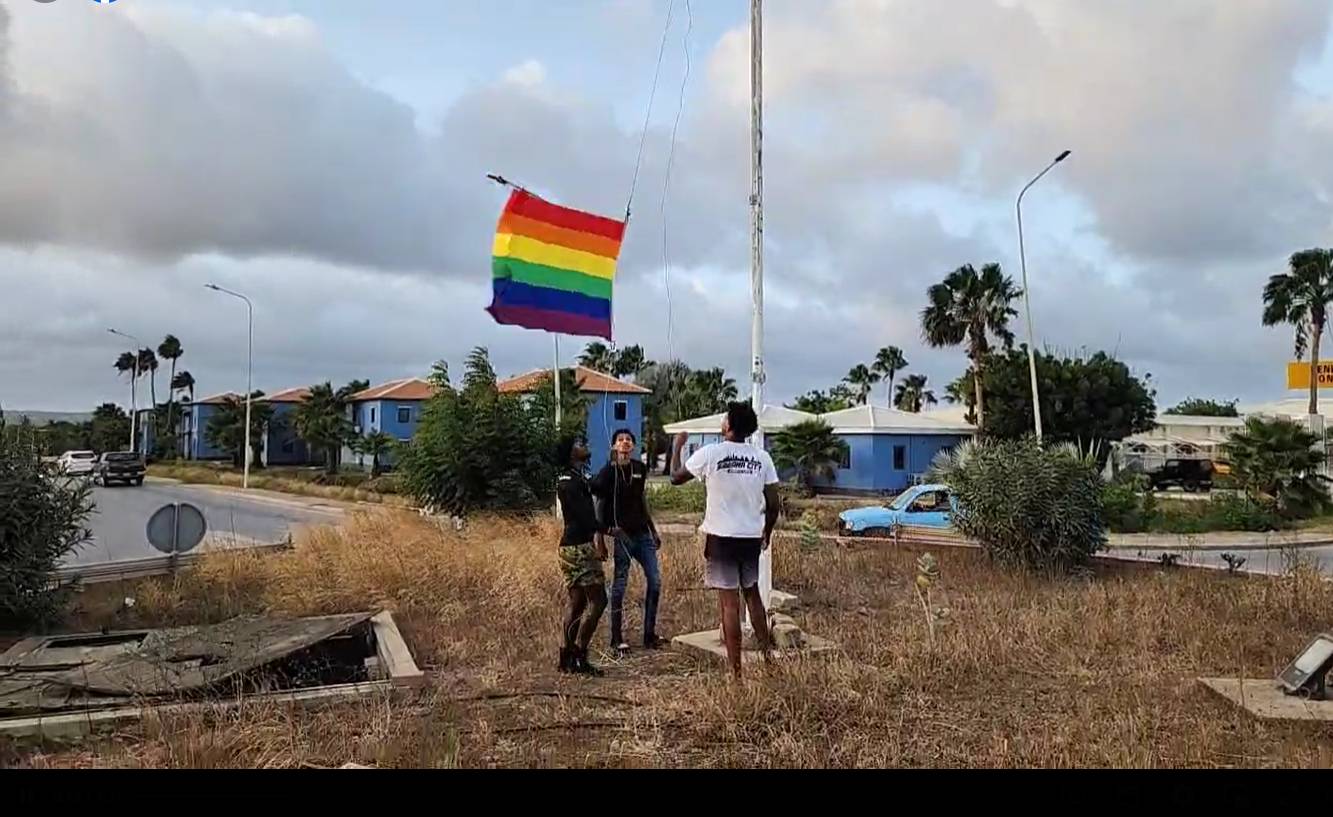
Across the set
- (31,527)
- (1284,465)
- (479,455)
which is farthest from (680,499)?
(31,527)

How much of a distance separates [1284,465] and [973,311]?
45.0 feet

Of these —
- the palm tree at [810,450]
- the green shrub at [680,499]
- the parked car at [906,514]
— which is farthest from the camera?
the palm tree at [810,450]

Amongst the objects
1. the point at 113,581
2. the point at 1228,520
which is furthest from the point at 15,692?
the point at 1228,520

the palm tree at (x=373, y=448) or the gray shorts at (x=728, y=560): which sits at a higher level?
the palm tree at (x=373, y=448)

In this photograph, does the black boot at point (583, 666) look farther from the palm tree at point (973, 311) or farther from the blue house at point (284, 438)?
the blue house at point (284, 438)

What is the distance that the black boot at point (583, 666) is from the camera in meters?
6.51

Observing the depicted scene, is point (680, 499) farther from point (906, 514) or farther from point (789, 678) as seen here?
point (789, 678)

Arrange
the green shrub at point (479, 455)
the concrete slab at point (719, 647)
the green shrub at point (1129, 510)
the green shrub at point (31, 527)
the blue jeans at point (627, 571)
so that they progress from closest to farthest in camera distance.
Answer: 1. the concrete slab at point (719, 647)
2. the blue jeans at point (627, 571)
3. the green shrub at point (31, 527)
4. the green shrub at point (479, 455)
5. the green shrub at point (1129, 510)

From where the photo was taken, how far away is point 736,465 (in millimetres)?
5816

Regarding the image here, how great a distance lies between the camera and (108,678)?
246 inches

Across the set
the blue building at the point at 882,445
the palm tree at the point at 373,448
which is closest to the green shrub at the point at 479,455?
the blue building at the point at 882,445

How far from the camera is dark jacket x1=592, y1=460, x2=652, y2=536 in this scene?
704 centimetres

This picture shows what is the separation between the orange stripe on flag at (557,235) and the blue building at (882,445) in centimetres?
2250

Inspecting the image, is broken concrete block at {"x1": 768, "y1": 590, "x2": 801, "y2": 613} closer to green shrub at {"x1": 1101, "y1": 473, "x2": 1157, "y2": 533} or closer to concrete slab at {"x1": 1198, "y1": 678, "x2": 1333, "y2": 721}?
concrete slab at {"x1": 1198, "y1": 678, "x2": 1333, "y2": 721}
